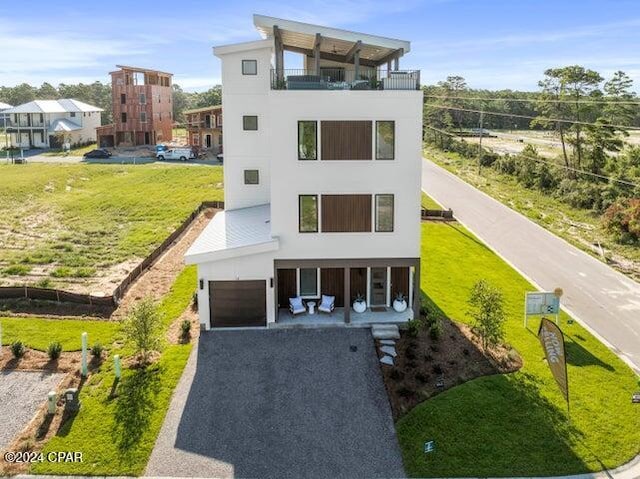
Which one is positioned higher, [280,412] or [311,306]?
[311,306]

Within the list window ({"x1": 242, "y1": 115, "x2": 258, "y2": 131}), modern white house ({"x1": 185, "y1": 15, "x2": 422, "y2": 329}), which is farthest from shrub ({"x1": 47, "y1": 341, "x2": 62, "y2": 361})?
window ({"x1": 242, "y1": 115, "x2": 258, "y2": 131})

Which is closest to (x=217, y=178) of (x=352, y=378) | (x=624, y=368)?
(x=352, y=378)

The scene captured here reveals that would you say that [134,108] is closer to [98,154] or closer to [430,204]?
[98,154]

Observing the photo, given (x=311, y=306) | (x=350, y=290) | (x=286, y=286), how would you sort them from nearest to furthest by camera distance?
(x=311, y=306) → (x=350, y=290) → (x=286, y=286)

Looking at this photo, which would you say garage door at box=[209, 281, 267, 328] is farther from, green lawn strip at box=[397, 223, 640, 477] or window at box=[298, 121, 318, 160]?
green lawn strip at box=[397, 223, 640, 477]

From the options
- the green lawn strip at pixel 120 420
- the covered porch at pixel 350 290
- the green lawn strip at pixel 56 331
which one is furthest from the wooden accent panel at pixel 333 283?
the green lawn strip at pixel 56 331

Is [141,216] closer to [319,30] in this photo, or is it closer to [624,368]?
[319,30]

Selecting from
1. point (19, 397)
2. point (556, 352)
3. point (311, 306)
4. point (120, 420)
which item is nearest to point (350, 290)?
point (311, 306)
